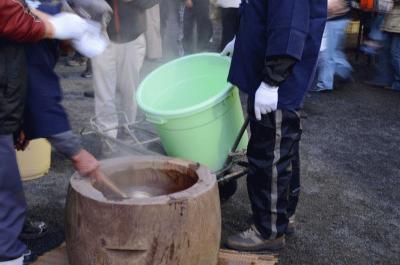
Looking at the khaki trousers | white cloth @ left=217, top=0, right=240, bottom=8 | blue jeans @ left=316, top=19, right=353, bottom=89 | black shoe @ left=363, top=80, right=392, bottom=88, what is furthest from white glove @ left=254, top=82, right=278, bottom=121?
the khaki trousers

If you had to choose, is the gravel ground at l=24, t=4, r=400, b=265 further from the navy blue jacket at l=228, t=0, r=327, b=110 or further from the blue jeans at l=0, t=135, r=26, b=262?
the navy blue jacket at l=228, t=0, r=327, b=110

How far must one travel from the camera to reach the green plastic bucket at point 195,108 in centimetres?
335

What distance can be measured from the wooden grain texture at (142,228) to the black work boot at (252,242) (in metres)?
0.91

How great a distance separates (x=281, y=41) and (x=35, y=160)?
7.79 feet

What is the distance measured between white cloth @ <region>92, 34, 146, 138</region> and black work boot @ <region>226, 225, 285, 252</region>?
161 cm

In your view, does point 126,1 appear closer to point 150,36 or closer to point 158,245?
point 158,245

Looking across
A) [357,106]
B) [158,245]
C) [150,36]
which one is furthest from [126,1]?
[150,36]

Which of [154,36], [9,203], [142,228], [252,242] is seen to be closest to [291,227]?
[252,242]

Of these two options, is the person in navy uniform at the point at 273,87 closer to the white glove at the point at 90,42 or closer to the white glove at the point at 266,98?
the white glove at the point at 266,98

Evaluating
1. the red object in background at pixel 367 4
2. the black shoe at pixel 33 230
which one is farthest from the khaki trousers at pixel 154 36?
the black shoe at pixel 33 230

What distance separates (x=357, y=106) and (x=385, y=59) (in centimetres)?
124

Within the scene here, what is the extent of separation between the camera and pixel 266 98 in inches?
117

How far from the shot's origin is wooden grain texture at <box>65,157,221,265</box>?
89.1 inches

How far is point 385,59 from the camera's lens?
7.45 m
